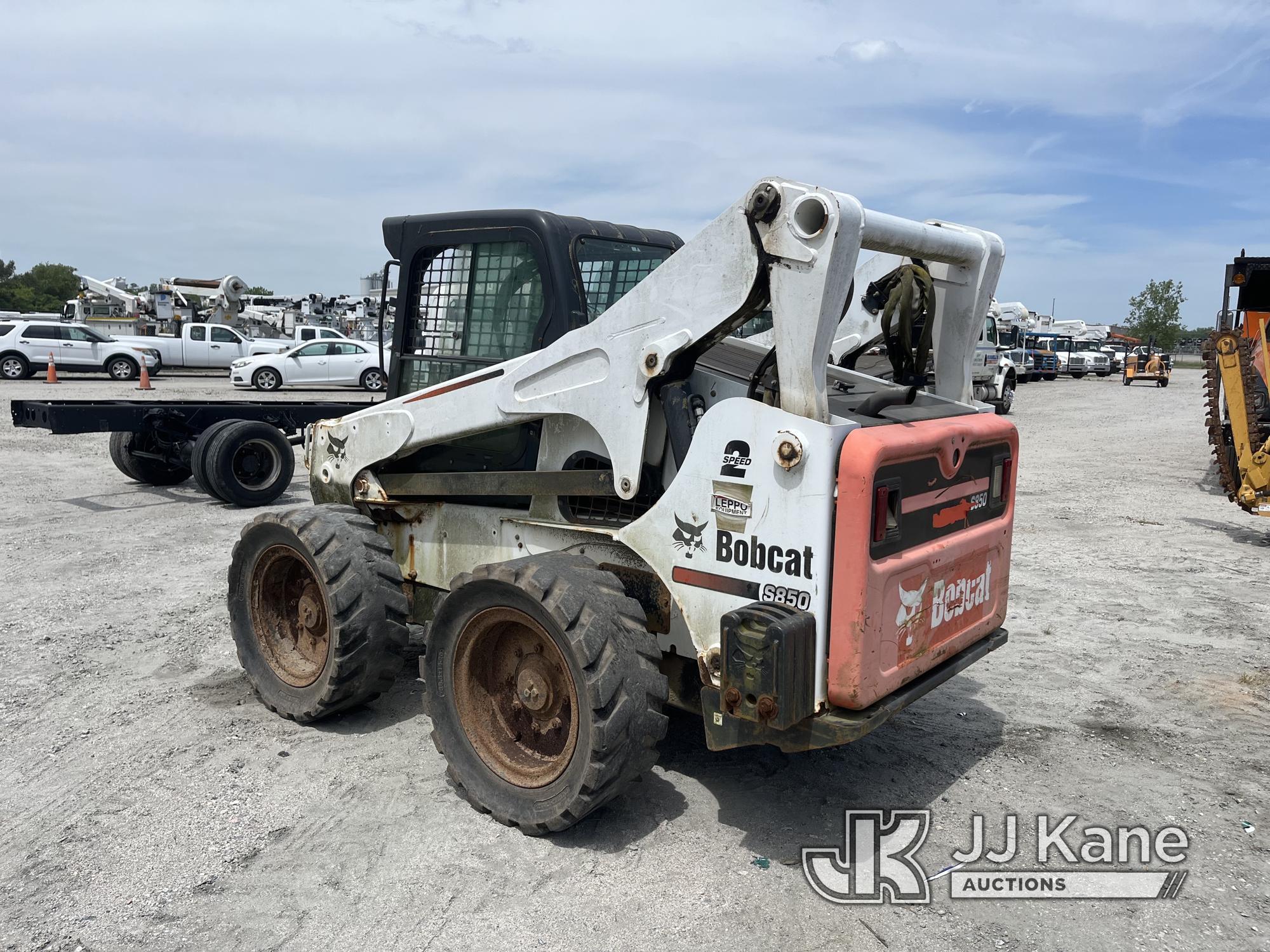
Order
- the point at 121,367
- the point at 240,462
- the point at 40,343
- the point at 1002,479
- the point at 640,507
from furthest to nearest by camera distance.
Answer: the point at 121,367, the point at 40,343, the point at 240,462, the point at 1002,479, the point at 640,507

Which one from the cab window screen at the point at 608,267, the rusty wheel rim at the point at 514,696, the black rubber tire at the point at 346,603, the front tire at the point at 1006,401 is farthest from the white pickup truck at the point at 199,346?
the rusty wheel rim at the point at 514,696

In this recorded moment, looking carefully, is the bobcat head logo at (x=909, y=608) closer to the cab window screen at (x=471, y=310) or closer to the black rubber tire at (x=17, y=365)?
the cab window screen at (x=471, y=310)

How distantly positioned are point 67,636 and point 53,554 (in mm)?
2492

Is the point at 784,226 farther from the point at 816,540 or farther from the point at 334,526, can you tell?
the point at 334,526

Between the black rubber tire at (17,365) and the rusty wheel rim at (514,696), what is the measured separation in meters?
27.5

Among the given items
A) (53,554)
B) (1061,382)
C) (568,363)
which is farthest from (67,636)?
(1061,382)

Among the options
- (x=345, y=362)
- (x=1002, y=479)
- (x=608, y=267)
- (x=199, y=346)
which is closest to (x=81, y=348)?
(x=199, y=346)

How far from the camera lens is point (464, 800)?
12.9 feet

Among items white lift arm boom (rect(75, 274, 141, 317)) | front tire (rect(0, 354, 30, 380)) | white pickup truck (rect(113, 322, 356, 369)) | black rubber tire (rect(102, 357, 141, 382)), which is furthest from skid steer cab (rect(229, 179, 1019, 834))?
white lift arm boom (rect(75, 274, 141, 317))

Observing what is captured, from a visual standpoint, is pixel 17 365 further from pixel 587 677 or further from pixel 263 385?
pixel 587 677

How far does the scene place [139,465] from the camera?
446 inches

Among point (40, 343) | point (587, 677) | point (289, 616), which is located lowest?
point (289, 616)

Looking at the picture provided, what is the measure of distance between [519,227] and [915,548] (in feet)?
7.19

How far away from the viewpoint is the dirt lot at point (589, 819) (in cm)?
313
